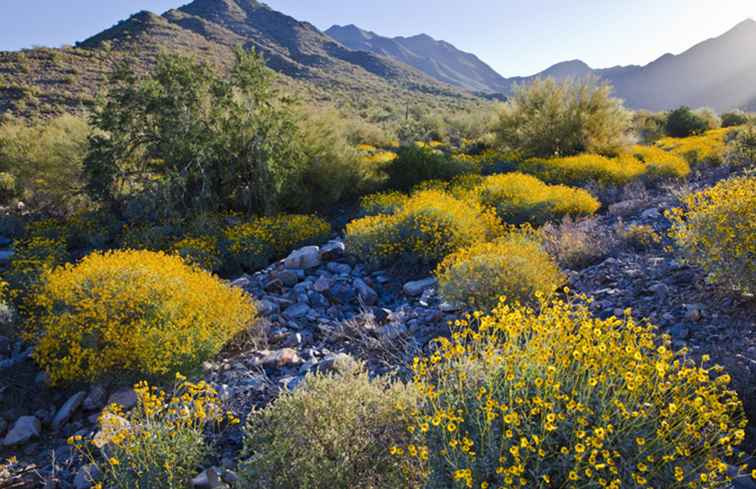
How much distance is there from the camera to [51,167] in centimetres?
1114

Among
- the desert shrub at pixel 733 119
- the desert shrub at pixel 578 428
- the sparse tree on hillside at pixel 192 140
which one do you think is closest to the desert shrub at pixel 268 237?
the sparse tree on hillside at pixel 192 140

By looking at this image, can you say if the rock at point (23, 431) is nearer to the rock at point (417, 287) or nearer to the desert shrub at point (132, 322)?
the desert shrub at point (132, 322)

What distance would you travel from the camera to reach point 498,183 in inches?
378

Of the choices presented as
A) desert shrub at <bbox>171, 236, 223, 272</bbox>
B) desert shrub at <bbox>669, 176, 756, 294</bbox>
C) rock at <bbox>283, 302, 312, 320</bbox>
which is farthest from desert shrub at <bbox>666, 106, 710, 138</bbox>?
rock at <bbox>283, 302, 312, 320</bbox>

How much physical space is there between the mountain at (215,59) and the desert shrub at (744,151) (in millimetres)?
11044

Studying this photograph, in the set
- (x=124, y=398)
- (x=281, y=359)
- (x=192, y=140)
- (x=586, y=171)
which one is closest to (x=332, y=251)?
(x=281, y=359)

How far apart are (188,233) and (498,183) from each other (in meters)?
6.06

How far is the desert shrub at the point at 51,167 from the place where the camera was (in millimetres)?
10867

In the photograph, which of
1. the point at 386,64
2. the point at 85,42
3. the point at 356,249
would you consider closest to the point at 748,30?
the point at 386,64

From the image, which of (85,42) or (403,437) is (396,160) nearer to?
(403,437)

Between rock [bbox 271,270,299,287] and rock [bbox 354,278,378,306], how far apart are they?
35.2 inches

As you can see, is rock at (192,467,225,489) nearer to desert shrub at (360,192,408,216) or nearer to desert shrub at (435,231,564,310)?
desert shrub at (435,231,564,310)

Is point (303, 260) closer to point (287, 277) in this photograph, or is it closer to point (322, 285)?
point (287, 277)

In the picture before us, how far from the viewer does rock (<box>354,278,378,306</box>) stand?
5.84 m
